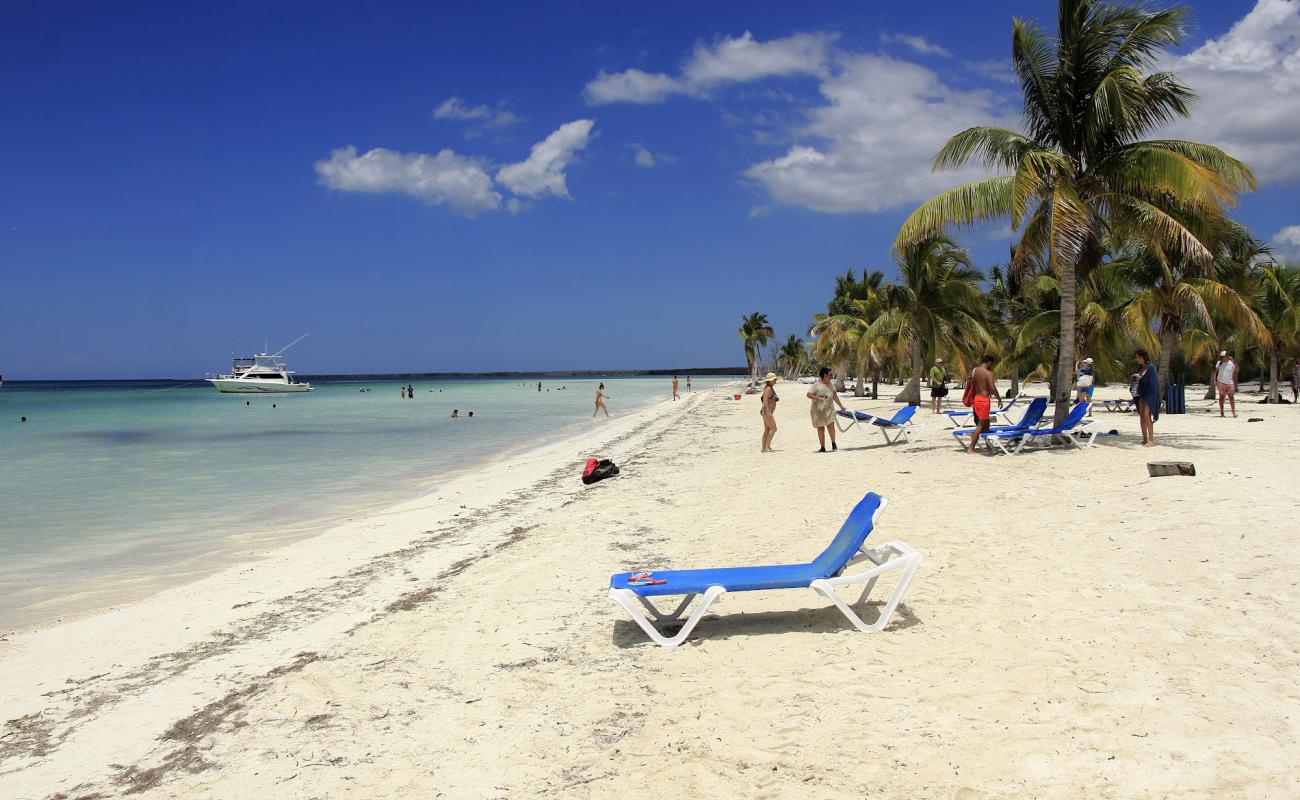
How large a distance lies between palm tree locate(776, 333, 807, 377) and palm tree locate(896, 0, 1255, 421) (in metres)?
67.9

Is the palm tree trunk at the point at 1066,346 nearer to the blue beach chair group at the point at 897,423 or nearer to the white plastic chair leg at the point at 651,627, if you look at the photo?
the blue beach chair group at the point at 897,423

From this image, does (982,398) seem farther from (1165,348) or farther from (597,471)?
(1165,348)

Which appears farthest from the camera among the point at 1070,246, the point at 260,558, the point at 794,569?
the point at 1070,246

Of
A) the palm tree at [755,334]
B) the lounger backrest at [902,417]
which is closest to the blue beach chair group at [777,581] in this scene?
the lounger backrest at [902,417]

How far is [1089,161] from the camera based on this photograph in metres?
12.4

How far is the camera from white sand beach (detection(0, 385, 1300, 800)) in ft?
10.8

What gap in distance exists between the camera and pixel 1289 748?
3160mm

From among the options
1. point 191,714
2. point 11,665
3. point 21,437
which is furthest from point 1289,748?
point 21,437

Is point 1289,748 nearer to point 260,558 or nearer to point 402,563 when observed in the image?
point 402,563

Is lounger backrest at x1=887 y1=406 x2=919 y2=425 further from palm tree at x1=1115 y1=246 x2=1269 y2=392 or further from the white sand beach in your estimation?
palm tree at x1=1115 y1=246 x2=1269 y2=392

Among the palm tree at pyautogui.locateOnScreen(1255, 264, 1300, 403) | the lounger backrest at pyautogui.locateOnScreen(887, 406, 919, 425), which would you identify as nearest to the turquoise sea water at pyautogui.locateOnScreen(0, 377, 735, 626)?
the lounger backrest at pyautogui.locateOnScreen(887, 406, 919, 425)

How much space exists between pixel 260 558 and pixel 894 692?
7117 millimetres

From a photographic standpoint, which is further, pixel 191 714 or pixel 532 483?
pixel 532 483

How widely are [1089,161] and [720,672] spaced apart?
461 inches
